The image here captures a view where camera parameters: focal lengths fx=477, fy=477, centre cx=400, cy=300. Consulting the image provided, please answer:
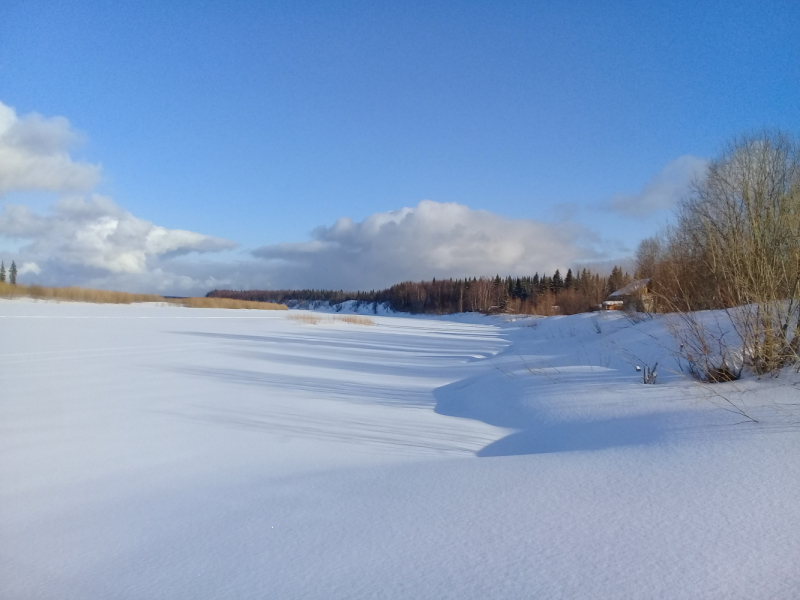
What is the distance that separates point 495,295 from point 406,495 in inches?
3279

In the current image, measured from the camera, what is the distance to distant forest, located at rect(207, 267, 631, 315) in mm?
55750

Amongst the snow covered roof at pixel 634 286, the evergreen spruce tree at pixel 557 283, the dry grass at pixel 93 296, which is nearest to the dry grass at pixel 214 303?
the dry grass at pixel 93 296

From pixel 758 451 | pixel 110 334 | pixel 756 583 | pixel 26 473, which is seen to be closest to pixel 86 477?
pixel 26 473

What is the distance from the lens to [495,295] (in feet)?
278

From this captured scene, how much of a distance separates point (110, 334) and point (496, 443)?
15.7 meters

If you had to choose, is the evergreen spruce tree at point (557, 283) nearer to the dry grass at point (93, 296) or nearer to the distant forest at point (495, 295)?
the distant forest at point (495, 295)

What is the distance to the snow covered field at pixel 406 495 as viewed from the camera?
2.16 m

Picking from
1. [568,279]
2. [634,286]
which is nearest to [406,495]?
[634,286]

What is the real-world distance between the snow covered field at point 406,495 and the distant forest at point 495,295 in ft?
149

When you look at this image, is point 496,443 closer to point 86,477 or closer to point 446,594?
point 446,594

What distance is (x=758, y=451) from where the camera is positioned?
3.34 meters

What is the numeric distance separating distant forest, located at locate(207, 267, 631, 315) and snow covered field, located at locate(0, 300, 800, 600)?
1783 inches

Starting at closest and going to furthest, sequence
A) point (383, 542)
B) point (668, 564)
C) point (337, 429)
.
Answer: point (668, 564)
point (383, 542)
point (337, 429)

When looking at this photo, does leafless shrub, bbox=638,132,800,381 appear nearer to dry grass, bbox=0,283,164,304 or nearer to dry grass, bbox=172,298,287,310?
dry grass, bbox=0,283,164,304
